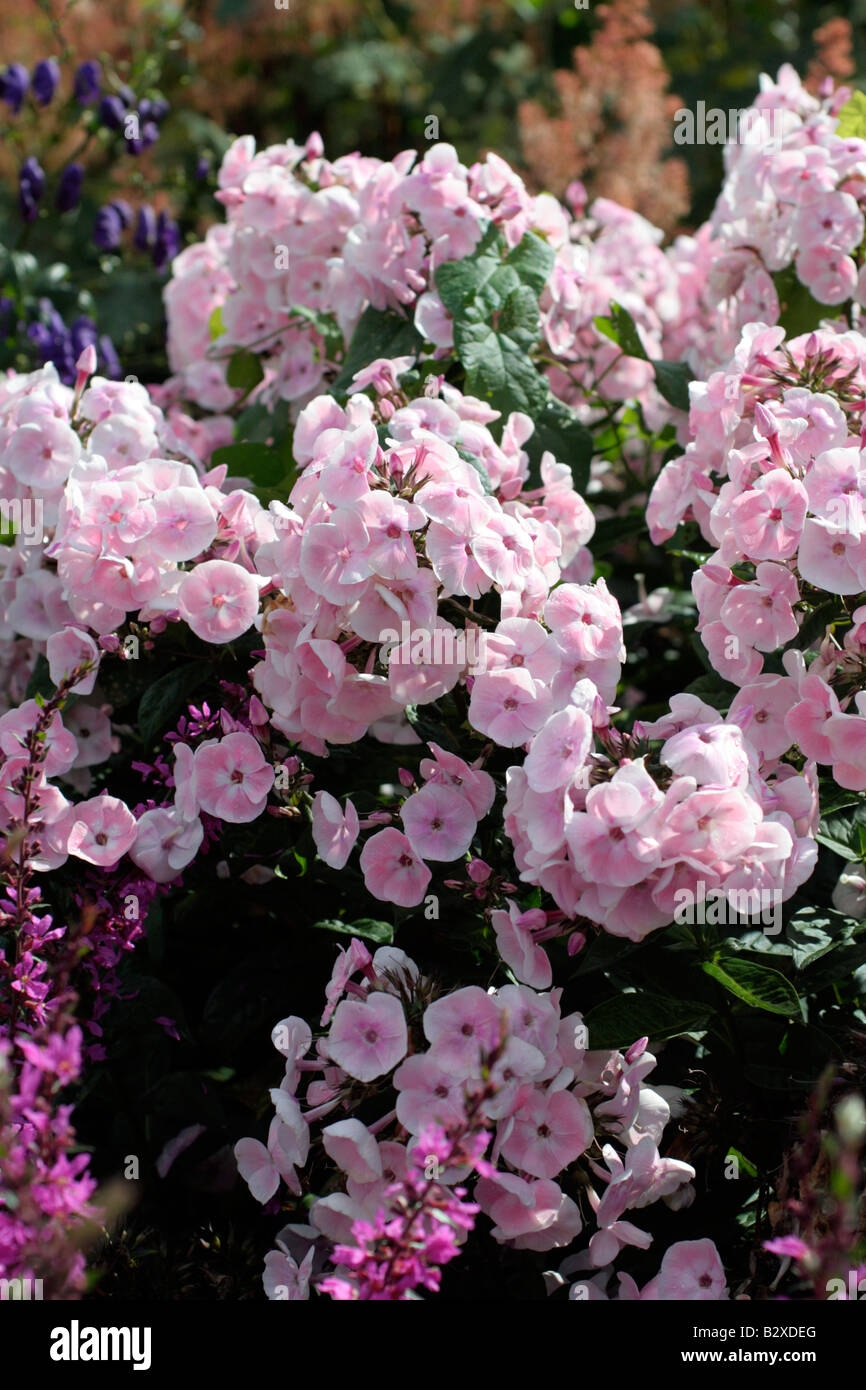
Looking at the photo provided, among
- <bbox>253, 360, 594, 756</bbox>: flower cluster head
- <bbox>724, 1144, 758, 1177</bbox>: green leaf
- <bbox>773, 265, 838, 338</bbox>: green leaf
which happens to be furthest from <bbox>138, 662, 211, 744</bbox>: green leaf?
<bbox>773, 265, 838, 338</bbox>: green leaf

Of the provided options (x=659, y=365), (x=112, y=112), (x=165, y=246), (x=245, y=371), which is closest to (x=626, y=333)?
(x=659, y=365)

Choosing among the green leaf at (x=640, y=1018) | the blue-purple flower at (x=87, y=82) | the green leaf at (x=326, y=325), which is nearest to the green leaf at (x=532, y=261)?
the green leaf at (x=326, y=325)

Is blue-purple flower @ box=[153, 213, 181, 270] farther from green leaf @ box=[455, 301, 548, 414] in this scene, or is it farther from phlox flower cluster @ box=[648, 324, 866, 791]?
phlox flower cluster @ box=[648, 324, 866, 791]

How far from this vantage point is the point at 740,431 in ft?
4.16

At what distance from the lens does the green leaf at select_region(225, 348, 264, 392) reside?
74.9 inches

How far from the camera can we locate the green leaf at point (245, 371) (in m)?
1.90

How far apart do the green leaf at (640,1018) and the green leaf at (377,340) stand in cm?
83

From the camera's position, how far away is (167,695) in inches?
49.9

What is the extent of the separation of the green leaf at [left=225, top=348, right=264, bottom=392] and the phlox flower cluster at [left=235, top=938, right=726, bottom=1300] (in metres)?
1.08

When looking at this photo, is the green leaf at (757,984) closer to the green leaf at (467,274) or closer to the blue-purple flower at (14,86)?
the green leaf at (467,274)

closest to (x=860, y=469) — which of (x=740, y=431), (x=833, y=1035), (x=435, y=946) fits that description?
(x=740, y=431)
